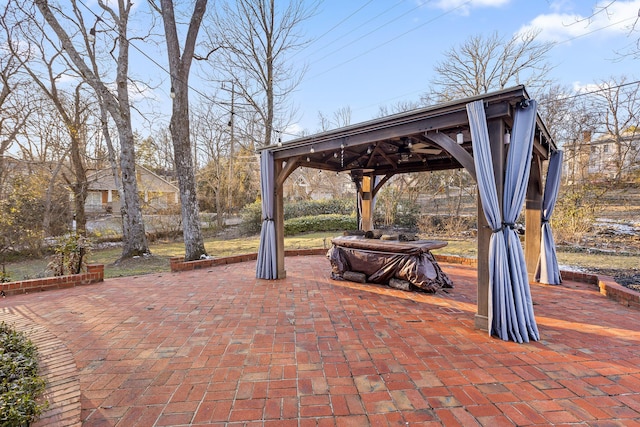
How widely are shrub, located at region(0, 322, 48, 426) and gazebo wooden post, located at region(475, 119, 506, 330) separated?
146 inches

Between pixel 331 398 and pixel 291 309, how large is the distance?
1.83 m

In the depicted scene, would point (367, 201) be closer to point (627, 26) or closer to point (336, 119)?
point (627, 26)

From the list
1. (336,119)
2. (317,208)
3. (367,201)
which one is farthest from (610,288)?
(336,119)

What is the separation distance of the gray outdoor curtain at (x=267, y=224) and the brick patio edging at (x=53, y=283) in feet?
9.87

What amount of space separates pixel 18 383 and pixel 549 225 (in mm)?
6374

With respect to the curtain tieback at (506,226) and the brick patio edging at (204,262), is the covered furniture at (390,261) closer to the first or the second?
the curtain tieback at (506,226)

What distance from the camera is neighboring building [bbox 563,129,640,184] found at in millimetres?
9539

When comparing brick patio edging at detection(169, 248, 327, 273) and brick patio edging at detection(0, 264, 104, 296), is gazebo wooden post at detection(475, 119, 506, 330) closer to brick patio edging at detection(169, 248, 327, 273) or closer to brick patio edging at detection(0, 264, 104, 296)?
brick patio edging at detection(169, 248, 327, 273)

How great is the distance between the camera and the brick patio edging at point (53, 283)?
14.8 ft

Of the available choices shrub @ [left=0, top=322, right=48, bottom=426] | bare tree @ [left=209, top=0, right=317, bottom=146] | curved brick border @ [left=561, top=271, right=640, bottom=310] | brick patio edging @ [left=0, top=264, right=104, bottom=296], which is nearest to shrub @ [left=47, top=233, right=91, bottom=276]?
brick patio edging @ [left=0, top=264, right=104, bottom=296]

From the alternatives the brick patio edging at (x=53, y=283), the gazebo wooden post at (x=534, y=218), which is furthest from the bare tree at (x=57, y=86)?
the gazebo wooden post at (x=534, y=218)

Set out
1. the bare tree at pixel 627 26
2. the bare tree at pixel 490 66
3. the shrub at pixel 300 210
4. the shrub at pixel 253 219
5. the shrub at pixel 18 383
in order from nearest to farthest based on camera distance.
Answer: the shrub at pixel 18 383 < the bare tree at pixel 627 26 < the bare tree at pixel 490 66 < the shrub at pixel 253 219 < the shrub at pixel 300 210

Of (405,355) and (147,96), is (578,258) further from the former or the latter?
(147,96)

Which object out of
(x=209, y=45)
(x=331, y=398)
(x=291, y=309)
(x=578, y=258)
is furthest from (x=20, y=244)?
(x=578, y=258)
